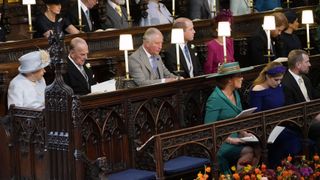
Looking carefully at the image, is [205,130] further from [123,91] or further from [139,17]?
[139,17]

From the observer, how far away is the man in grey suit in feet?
33.2

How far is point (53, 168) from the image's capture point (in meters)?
8.30

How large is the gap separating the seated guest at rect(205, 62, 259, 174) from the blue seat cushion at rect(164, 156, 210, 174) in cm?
24

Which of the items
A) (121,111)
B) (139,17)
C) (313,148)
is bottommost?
(313,148)

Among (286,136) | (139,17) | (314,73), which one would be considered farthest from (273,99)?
(139,17)

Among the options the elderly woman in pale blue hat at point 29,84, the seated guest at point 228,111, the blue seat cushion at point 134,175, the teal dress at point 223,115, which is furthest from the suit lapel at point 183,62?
the blue seat cushion at point 134,175

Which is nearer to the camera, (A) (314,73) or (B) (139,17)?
(A) (314,73)

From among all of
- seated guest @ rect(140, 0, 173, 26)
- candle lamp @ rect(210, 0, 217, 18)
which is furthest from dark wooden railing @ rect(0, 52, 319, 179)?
candle lamp @ rect(210, 0, 217, 18)

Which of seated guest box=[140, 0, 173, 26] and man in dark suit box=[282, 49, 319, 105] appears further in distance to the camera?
seated guest box=[140, 0, 173, 26]

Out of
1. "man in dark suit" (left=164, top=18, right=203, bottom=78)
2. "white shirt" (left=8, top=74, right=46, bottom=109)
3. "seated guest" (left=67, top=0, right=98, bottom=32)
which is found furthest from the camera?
"seated guest" (left=67, top=0, right=98, bottom=32)

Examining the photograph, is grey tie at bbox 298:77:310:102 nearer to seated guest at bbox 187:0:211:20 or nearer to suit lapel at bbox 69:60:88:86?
suit lapel at bbox 69:60:88:86

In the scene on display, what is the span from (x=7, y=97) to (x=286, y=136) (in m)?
2.99

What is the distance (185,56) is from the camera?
11.1m

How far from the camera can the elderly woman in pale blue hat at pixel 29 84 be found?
29.6ft
